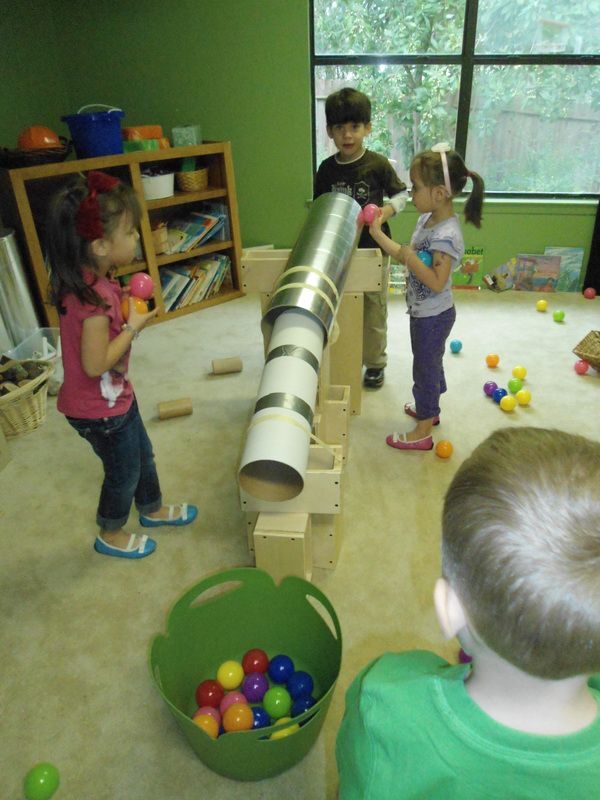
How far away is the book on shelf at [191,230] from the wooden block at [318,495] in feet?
7.67

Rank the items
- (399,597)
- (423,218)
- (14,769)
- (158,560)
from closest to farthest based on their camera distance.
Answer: (14,769), (399,597), (158,560), (423,218)

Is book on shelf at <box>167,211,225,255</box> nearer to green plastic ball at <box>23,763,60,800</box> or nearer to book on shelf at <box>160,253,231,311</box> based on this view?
book on shelf at <box>160,253,231,311</box>

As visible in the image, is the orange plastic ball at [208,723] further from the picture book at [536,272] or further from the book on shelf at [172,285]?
the picture book at [536,272]

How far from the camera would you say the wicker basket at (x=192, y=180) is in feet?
11.2

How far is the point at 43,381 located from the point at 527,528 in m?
2.34

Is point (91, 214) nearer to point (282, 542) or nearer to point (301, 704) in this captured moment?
point (282, 542)

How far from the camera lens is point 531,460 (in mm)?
529

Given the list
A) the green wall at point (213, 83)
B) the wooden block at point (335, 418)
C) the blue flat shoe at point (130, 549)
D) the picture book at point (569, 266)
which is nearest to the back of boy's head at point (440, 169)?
the wooden block at point (335, 418)

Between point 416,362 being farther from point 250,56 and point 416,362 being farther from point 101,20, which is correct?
point 101,20

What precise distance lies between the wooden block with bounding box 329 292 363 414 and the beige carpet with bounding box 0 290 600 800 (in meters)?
0.16

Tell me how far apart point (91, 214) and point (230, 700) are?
113 centimetres

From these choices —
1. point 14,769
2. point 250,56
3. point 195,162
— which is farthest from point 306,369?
point 250,56

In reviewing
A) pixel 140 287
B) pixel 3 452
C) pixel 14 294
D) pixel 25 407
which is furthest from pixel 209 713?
pixel 14 294

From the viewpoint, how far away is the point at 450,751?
571mm
